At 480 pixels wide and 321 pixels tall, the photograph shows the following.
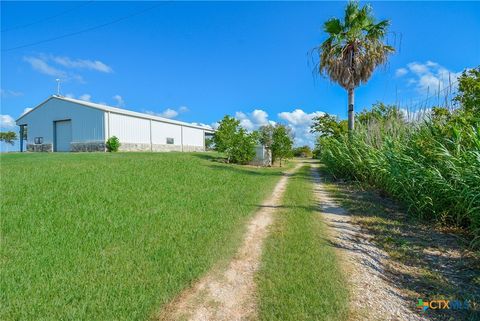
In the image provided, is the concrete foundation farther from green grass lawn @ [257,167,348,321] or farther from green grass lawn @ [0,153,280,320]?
green grass lawn @ [257,167,348,321]

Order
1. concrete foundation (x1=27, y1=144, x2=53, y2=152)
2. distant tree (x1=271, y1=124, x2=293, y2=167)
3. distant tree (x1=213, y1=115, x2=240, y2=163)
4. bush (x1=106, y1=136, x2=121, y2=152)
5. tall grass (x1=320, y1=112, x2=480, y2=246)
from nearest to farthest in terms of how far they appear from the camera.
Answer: tall grass (x1=320, y1=112, x2=480, y2=246) → distant tree (x1=213, y1=115, x2=240, y2=163) → distant tree (x1=271, y1=124, x2=293, y2=167) → bush (x1=106, y1=136, x2=121, y2=152) → concrete foundation (x1=27, y1=144, x2=53, y2=152)

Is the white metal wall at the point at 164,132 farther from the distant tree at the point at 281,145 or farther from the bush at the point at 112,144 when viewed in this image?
the distant tree at the point at 281,145

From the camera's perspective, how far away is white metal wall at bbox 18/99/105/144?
2623cm

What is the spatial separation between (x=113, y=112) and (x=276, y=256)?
85.6ft

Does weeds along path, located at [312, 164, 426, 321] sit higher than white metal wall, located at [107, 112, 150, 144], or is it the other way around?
white metal wall, located at [107, 112, 150, 144]

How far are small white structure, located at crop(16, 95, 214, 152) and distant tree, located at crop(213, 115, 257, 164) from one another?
11.4 meters

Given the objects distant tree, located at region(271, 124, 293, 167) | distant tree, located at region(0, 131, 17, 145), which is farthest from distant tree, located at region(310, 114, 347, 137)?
distant tree, located at region(0, 131, 17, 145)

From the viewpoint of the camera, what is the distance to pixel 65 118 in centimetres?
2819

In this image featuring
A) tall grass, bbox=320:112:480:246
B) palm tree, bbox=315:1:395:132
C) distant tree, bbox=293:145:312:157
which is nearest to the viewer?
tall grass, bbox=320:112:480:246

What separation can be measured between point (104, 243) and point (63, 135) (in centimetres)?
2938

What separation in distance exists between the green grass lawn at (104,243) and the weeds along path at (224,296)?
168 mm

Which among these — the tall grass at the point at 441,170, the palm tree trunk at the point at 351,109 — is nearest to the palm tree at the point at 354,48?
the palm tree trunk at the point at 351,109

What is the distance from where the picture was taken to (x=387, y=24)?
14016mm

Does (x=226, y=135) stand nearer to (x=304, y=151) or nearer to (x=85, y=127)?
(x=85, y=127)
